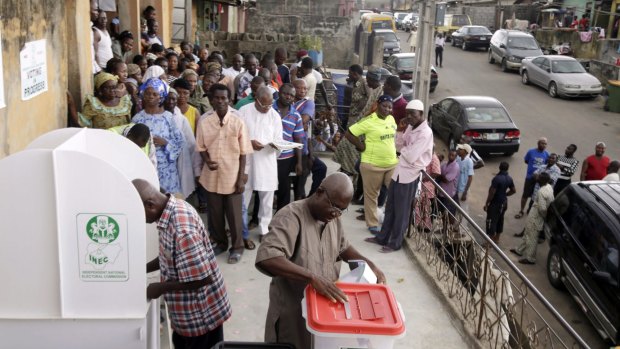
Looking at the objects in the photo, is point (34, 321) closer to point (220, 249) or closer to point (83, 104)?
point (220, 249)

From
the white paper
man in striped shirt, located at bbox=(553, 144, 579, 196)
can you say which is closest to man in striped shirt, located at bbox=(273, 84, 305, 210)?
the white paper

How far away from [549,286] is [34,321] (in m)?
7.49

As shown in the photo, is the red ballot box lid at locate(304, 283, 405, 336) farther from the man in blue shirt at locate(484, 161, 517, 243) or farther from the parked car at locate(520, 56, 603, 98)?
the parked car at locate(520, 56, 603, 98)

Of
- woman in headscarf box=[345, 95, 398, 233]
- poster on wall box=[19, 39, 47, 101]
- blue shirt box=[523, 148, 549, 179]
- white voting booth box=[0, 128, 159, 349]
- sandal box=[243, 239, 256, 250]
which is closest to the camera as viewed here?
white voting booth box=[0, 128, 159, 349]

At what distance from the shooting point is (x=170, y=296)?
11.7ft

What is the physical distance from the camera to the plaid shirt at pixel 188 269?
3342 mm

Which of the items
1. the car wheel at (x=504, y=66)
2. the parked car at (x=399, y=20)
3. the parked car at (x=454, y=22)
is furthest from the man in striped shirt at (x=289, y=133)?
the parked car at (x=399, y=20)

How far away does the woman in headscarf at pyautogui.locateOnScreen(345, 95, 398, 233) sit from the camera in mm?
6605

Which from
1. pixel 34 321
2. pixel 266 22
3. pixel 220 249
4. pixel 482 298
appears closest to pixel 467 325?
pixel 482 298

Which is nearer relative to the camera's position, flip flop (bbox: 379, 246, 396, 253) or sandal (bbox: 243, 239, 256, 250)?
sandal (bbox: 243, 239, 256, 250)

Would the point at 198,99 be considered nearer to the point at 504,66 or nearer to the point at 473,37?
the point at 504,66

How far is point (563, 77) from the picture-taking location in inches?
843

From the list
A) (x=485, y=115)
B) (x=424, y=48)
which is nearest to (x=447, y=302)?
(x=424, y=48)

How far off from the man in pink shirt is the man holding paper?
290cm
